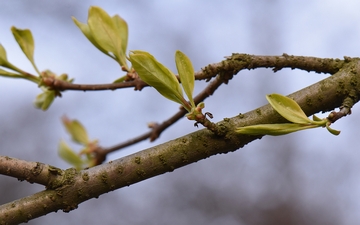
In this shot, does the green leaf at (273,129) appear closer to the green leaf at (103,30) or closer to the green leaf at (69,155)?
the green leaf at (103,30)

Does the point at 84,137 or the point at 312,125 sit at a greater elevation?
the point at 84,137

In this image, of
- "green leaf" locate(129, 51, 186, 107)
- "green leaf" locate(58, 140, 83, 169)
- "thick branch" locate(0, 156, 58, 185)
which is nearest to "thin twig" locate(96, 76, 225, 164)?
"green leaf" locate(58, 140, 83, 169)

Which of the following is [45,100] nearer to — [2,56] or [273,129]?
[2,56]

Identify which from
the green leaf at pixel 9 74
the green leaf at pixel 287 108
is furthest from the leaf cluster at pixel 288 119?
the green leaf at pixel 9 74

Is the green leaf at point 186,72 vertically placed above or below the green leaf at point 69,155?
below

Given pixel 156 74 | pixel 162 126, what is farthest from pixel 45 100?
pixel 156 74

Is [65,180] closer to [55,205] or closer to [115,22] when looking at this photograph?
[55,205]

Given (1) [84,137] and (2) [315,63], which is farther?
(1) [84,137]

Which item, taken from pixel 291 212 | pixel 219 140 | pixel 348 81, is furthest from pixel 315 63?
pixel 291 212
